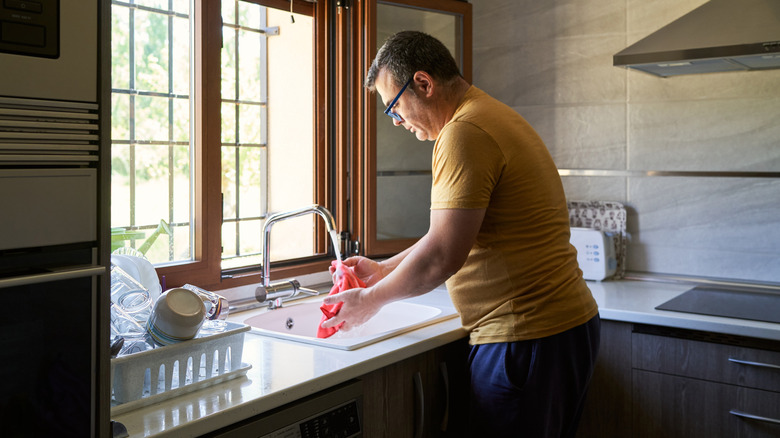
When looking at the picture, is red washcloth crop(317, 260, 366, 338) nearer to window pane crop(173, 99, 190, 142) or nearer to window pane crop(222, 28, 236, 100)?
window pane crop(173, 99, 190, 142)

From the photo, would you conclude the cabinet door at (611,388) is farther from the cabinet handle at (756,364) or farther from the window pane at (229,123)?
the window pane at (229,123)

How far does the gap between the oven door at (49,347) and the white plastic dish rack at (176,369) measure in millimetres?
232

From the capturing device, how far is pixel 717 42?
7.29ft

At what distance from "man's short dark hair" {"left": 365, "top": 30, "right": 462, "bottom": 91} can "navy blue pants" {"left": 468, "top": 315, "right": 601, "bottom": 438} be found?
672 millimetres

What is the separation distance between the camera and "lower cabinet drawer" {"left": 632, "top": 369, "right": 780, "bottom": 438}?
2.04 meters

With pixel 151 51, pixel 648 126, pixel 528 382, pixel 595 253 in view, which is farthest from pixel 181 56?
pixel 648 126

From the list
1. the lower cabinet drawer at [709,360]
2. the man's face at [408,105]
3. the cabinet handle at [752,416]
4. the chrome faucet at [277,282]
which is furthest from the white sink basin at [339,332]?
the cabinet handle at [752,416]

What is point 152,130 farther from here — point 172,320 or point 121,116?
point 172,320

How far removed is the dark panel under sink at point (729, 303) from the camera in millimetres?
2150

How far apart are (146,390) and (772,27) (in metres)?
1.99

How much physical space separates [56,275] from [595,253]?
2.14m

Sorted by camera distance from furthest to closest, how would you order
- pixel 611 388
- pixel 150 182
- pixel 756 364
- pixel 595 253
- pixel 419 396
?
pixel 595 253 < pixel 611 388 < pixel 150 182 < pixel 756 364 < pixel 419 396

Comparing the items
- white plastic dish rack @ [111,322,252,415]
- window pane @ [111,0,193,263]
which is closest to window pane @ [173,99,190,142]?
window pane @ [111,0,193,263]

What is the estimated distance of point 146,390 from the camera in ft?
4.33
